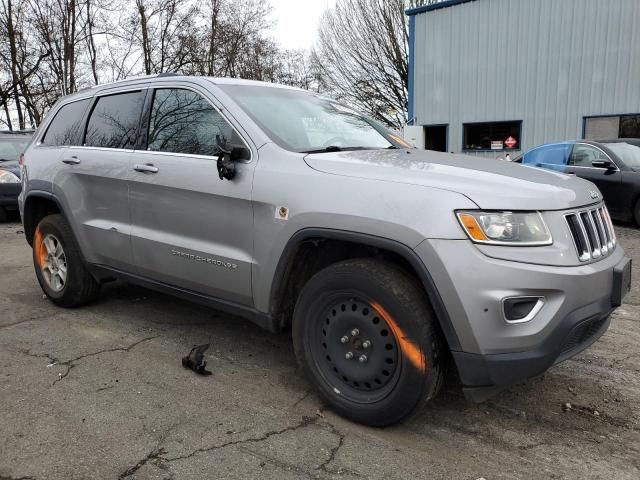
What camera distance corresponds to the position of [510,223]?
2355 millimetres

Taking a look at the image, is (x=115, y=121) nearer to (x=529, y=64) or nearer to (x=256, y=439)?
(x=256, y=439)

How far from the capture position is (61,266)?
4.61 meters

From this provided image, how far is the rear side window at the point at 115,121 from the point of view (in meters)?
3.92

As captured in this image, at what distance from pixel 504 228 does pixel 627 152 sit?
8.14 metres

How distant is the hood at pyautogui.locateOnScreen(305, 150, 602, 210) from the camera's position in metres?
2.40

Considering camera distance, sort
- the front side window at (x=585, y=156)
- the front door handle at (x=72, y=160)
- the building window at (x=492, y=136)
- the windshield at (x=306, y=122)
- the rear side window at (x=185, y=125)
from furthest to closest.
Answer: the building window at (x=492, y=136), the front side window at (x=585, y=156), the front door handle at (x=72, y=160), the rear side window at (x=185, y=125), the windshield at (x=306, y=122)

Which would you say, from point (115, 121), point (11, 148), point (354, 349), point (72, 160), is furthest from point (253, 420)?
point (11, 148)

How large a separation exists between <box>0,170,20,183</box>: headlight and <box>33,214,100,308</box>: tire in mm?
6007

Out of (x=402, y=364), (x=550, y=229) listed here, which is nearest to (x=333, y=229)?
(x=402, y=364)

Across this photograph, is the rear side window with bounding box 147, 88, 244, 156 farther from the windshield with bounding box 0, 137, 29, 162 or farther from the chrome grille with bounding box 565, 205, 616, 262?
the windshield with bounding box 0, 137, 29, 162

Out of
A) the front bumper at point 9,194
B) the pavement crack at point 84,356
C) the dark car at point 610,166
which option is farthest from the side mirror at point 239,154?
the front bumper at point 9,194

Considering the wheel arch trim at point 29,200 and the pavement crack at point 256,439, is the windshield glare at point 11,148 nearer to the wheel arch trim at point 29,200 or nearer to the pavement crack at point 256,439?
the wheel arch trim at point 29,200

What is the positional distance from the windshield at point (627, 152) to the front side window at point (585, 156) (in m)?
0.22

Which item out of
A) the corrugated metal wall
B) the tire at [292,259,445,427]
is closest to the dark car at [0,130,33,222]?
the tire at [292,259,445,427]
